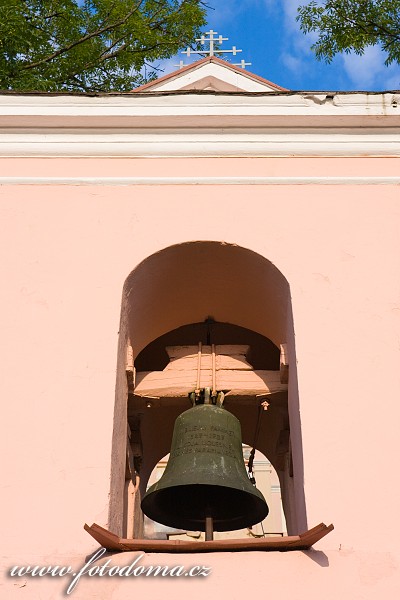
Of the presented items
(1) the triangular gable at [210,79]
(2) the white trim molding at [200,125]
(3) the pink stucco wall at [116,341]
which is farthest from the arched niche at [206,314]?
(1) the triangular gable at [210,79]

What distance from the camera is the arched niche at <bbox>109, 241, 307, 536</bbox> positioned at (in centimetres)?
487

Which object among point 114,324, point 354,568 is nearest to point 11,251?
point 114,324

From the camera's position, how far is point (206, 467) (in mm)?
4629

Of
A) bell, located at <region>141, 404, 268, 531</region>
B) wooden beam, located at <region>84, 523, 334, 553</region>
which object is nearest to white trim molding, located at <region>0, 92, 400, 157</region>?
bell, located at <region>141, 404, 268, 531</region>

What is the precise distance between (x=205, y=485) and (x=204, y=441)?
0.64ft

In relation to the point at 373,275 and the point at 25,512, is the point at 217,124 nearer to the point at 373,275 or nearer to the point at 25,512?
the point at 373,275

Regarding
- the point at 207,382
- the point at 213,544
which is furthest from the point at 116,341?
the point at 213,544

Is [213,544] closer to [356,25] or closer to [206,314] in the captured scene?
[206,314]

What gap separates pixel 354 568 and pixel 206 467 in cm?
89

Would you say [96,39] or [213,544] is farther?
[96,39]

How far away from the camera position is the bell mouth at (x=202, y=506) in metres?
4.83

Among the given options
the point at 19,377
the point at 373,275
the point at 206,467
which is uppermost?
the point at 373,275

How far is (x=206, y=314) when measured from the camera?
18.5 feet

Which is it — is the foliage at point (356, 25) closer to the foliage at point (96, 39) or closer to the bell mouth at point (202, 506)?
the foliage at point (96, 39)
